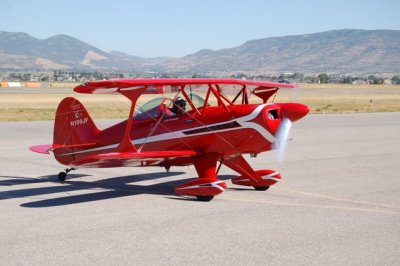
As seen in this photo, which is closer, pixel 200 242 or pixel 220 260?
pixel 220 260

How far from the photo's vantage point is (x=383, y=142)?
1962 centimetres

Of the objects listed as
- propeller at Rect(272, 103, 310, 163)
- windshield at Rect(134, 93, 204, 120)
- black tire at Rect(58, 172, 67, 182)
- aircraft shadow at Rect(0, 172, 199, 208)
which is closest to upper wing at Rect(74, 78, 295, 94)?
windshield at Rect(134, 93, 204, 120)

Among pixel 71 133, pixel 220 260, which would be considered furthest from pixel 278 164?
pixel 220 260

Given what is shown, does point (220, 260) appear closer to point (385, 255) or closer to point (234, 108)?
point (385, 255)

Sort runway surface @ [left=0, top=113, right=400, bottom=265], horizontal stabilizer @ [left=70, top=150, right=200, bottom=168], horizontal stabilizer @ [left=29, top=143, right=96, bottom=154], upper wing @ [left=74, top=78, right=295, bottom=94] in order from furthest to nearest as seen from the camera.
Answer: horizontal stabilizer @ [left=29, top=143, right=96, bottom=154], upper wing @ [left=74, top=78, right=295, bottom=94], horizontal stabilizer @ [left=70, top=150, right=200, bottom=168], runway surface @ [left=0, top=113, right=400, bottom=265]

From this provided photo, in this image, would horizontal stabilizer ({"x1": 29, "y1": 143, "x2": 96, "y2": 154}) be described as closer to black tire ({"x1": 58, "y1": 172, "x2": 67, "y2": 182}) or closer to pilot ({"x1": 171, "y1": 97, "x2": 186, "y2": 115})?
black tire ({"x1": 58, "y1": 172, "x2": 67, "y2": 182})

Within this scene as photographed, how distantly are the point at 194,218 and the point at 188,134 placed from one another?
7.25ft

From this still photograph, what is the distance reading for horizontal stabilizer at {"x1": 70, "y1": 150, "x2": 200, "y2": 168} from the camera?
28.4ft

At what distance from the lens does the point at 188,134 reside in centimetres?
990

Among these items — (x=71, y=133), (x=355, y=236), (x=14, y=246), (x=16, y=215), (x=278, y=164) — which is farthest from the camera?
(x=278, y=164)

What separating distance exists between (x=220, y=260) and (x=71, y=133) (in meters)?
6.05

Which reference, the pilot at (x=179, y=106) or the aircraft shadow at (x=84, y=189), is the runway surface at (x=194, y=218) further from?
the pilot at (x=179, y=106)

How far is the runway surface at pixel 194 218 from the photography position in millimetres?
6211

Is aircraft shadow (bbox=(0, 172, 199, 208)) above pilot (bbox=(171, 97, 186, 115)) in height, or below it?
below
